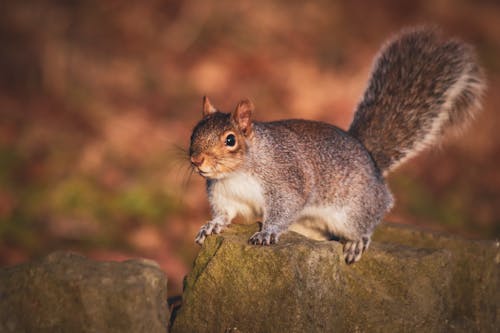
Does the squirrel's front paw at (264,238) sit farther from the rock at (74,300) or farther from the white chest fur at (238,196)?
the rock at (74,300)

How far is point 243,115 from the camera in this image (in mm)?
2590

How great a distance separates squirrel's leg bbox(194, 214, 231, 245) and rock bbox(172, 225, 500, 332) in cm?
5

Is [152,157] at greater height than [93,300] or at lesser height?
greater

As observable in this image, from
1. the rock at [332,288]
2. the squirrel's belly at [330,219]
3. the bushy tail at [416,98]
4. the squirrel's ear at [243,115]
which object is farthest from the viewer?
the bushy tail at [416,98]

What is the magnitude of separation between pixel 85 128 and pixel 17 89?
3.72 feet

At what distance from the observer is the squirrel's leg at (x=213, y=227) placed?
8.71 feet

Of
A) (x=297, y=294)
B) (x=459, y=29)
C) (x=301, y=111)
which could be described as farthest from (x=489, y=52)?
(x=297, y=294)

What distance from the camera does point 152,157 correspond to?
594 centimetres

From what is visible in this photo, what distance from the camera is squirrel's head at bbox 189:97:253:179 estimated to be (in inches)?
95.2

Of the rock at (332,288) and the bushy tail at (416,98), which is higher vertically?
the bushy tail at (416,98)

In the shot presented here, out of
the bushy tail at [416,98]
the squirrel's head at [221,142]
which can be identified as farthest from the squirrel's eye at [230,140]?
the bushy tail at [416,98]

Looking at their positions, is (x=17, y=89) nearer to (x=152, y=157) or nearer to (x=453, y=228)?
(x=152, y=157)

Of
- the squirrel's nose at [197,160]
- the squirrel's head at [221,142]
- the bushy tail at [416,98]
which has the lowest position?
the squirrel's nose at [197,160]

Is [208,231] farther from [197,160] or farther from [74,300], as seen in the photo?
[74,300]
